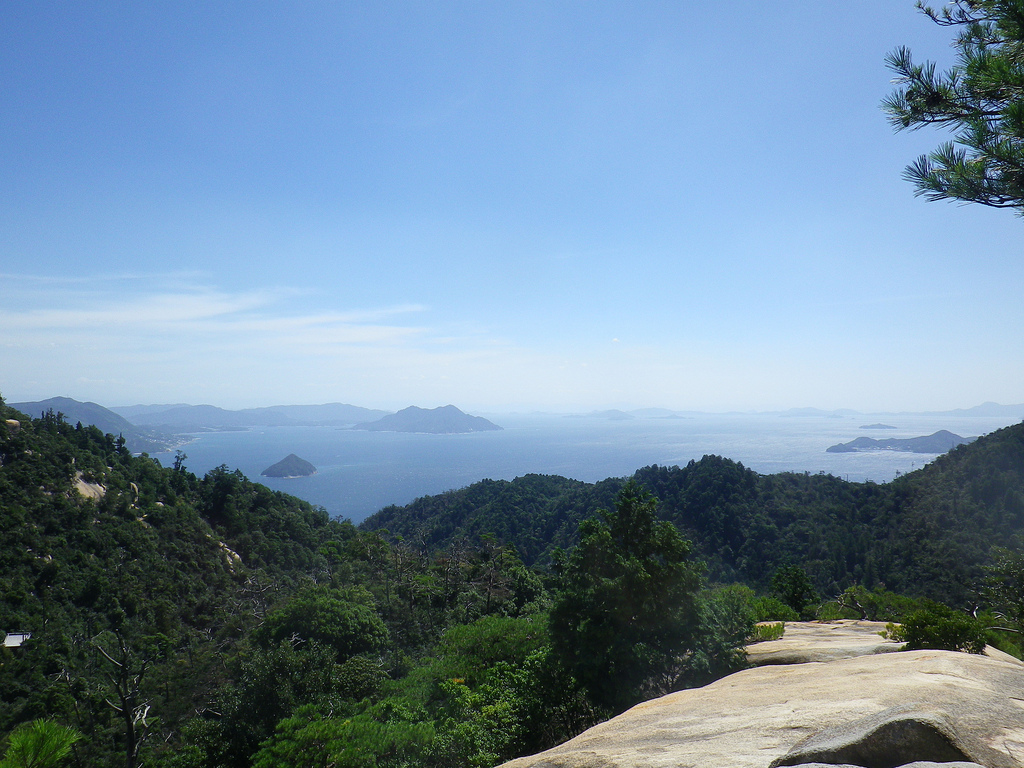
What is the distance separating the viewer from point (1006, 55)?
14.0 ft

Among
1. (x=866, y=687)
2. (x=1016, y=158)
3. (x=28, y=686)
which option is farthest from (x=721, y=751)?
(x=28, y=686)

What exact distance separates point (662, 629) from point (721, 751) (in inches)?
331

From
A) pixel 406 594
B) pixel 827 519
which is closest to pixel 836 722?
pixel 406 594

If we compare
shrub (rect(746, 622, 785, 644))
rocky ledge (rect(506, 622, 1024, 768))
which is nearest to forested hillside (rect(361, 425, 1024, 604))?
shrub (rect(746, 622, 785, 644))

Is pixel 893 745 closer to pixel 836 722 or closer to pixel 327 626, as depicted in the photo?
pixel 836 722

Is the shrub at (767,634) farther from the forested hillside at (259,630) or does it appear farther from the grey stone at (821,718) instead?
the grey stone at (821,718)

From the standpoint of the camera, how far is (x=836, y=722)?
14.5 feet

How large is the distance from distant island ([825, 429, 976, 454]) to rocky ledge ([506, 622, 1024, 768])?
19339 centimetres

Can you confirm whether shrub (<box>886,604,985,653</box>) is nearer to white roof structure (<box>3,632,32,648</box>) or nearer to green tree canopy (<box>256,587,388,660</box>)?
green tree canopy (<box>256,587,388,660</box>)

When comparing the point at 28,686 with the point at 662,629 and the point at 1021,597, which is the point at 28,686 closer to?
the point at 662,629

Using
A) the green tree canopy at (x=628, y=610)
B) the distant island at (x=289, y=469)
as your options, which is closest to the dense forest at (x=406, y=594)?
the green tree canopy at (x=628, y=610)

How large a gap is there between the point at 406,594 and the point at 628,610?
91.8 feet

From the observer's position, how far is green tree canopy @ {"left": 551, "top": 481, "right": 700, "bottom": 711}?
11562mm

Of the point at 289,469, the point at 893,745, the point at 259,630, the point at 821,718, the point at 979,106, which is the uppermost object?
the point at 979,106
